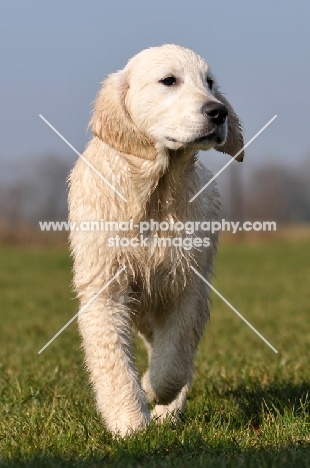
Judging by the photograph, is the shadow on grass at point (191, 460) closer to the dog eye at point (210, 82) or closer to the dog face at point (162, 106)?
the dog face at point (162, 106)

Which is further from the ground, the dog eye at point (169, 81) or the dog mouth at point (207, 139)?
the dog eye at point (169, 81)

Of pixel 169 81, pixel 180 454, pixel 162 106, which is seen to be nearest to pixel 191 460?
pixel 180 454

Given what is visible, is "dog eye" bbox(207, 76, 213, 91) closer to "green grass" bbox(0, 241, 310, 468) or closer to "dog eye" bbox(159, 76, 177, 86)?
"dog eye" bbox(159, 76, 177, 86)

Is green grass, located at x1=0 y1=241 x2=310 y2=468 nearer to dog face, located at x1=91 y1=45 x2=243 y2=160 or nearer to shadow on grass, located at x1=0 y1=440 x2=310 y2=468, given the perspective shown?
shadow on grass, located at x1=0 y1=440 x2=310 y2=468

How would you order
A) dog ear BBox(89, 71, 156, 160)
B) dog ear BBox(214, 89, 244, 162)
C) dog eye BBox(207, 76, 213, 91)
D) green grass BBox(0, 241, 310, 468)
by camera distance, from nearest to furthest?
green grass BBox(0, 241, 310, 468)
dog ear BBox(89, 71, 156, 160)
dog eye BBox(207, 76, 213, 91)
dog ear BBox(214, 89, 244, 162)

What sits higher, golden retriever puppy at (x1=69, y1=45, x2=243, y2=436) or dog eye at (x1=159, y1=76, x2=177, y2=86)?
dog eye at (x1=159, y1=76, x2=177, y2=86)

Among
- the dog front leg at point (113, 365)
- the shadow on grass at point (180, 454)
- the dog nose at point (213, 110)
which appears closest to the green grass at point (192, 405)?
the shadow on grass at point (180, 454)

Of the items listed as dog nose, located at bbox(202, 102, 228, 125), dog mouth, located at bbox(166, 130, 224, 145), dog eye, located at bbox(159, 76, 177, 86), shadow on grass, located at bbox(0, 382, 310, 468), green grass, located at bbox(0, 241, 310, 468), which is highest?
dog eye, located at bbox(159, 76, 177, 86)

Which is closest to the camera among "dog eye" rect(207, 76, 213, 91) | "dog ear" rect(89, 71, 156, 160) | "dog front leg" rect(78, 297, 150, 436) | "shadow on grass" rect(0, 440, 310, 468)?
"shadow on grass" rect(0, 440, 310, 468)

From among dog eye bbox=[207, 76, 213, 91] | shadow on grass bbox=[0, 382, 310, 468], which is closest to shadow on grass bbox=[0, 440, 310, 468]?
shadow on grass bbox=[0, 382, 310, 468]

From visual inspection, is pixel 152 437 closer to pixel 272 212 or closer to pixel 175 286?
pixel 175 286

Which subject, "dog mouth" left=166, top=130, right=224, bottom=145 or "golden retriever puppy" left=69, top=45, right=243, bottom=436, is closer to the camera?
"dog mouth" left=166, top=130, right=224, bottom=145

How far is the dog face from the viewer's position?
379 centimetres

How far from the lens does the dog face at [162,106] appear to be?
3.79 m
